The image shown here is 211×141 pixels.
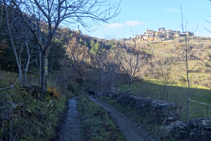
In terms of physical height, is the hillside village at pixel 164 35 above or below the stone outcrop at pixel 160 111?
above

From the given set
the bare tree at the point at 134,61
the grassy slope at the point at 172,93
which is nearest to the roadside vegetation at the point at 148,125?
the grassy slope at the point at 172,93

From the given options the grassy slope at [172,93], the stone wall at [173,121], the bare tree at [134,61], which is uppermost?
the bare tree at [134,61]

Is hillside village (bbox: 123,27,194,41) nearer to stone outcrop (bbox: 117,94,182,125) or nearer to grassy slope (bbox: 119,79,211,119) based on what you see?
grassy slope (bbox: 119,79,211,119)

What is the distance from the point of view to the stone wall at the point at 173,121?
573 cm

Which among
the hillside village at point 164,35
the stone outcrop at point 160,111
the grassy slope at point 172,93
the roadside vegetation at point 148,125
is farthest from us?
the hillside village at point 164,35

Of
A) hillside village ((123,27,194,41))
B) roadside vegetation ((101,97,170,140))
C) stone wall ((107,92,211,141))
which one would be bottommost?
roadside vegetation ((101,97,170,140))

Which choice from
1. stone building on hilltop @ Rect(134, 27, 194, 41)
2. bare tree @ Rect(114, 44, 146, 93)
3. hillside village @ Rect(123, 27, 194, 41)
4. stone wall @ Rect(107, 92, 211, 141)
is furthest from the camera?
bare tree @ Rect(114, 44, 146, 93)

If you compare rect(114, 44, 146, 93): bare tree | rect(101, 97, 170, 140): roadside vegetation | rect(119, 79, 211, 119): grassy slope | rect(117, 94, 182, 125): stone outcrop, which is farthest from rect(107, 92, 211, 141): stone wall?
rect(114, 44, 146, 93): bare tree

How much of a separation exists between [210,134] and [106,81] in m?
24.3

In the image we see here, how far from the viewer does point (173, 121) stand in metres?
7.93

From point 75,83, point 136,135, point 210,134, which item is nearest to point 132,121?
point 136,135

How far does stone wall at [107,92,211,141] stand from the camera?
18.8 feet

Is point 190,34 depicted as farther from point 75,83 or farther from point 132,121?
point 75,83

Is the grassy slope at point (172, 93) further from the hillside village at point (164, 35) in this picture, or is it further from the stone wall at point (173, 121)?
the hillside village at point (164, 35)
